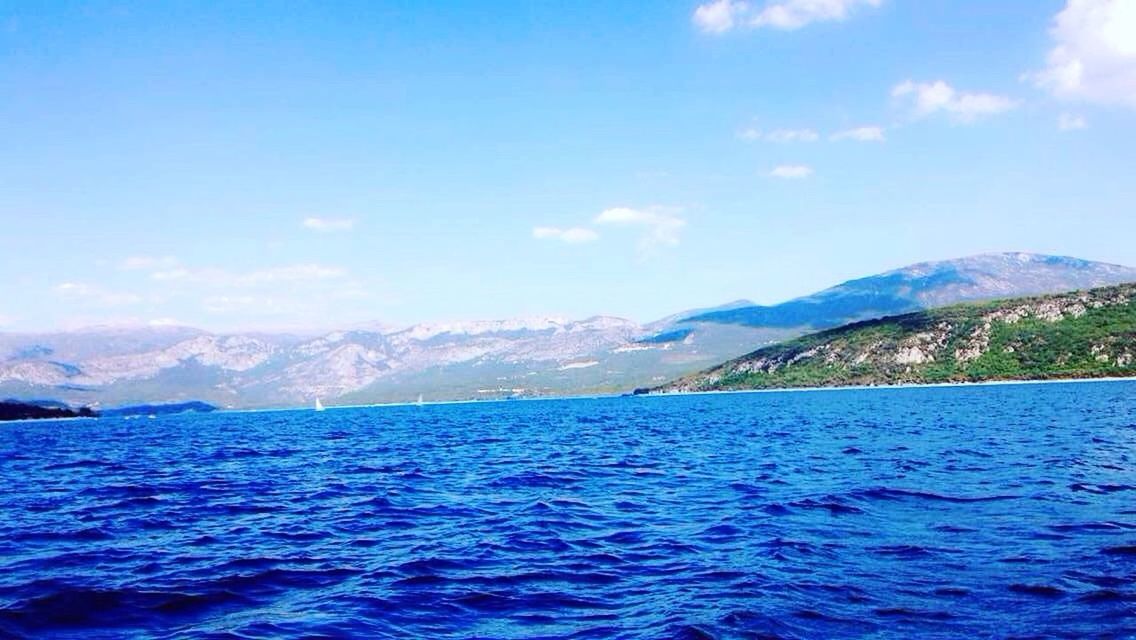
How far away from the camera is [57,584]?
58.2 feet

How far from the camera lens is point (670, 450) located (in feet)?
176

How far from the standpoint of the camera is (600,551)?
20.5 m

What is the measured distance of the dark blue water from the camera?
14117 mm

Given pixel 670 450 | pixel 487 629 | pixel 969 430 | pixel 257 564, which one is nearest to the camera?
pixel 487 629

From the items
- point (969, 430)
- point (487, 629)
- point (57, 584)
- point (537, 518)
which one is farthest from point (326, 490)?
point (969, 430)

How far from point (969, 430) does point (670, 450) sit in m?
27.0

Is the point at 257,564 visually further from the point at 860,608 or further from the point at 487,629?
the point at 860,608

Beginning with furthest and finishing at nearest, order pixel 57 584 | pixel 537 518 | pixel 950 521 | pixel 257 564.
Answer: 1. pixel 537 518
2. pixel 950 521
3. pixel 257 564
4. pixel 57 584

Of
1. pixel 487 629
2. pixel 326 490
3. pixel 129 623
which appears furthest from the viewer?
pixel 326 490

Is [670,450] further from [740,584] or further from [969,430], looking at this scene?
[740,584]

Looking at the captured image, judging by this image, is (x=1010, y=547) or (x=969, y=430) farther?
(x=969, y=430)

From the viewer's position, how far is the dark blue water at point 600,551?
1412cm

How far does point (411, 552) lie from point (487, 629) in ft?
24.9

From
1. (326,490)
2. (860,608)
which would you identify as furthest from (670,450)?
(860,608)
